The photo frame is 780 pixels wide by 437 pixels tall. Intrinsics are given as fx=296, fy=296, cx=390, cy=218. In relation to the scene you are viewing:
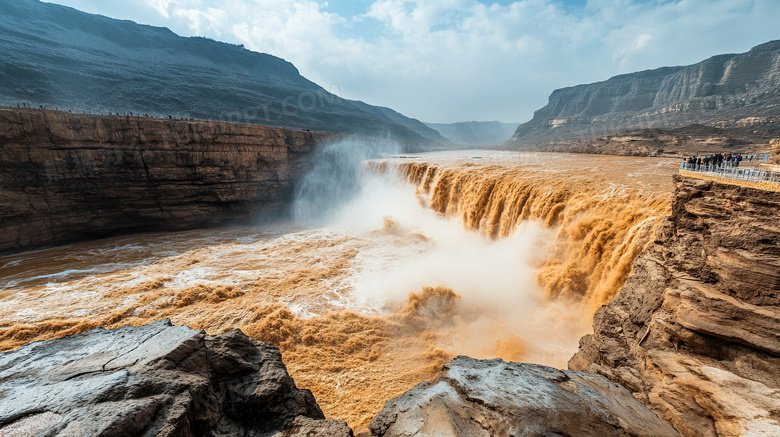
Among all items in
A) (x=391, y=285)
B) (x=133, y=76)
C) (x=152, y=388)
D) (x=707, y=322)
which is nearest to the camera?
(x=152, y=388)

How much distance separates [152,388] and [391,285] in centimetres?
855

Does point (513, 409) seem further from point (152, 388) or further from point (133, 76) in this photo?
point (133, 76)

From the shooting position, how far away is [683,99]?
203 feet

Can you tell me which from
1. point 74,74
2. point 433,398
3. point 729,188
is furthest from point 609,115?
point 74,74

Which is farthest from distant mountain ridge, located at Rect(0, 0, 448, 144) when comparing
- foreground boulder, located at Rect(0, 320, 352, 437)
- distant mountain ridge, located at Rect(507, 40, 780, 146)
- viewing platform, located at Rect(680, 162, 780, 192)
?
viewing platform, located at Rect(680, 162, 780, 192)

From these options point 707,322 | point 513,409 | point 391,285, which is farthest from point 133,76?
point 707,322

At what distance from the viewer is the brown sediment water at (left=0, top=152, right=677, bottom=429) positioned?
7.74 meters

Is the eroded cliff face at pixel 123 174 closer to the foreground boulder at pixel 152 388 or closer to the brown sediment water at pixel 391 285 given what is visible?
the brown sediment water at pixel 391 285

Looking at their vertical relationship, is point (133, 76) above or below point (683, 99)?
below

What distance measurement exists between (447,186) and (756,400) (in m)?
14.9

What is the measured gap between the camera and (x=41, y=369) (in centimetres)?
354

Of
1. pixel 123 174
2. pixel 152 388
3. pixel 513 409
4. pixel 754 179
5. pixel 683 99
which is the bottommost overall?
pixel 513 409

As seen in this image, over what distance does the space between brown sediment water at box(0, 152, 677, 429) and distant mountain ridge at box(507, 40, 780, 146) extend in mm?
43144

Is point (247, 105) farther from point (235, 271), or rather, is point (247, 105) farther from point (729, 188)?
point (729, 188)
